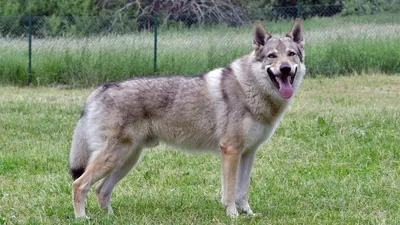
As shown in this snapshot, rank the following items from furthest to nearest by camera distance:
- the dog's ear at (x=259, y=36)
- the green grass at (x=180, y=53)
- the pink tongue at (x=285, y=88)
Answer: the green grass at (x=180, y=53) < the dog's ear at (x=259, y=36) < the pink tongue at (x=285, y=88)

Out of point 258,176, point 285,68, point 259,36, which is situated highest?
point 259,36

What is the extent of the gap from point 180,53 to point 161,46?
0.53 metres

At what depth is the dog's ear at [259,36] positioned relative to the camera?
5.81 metres

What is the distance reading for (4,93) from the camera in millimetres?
14141

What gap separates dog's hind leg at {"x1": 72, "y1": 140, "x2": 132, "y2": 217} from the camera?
5.44 m

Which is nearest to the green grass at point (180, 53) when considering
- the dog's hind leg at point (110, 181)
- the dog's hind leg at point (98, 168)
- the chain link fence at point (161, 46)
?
the chain link fence at point (161, 46)

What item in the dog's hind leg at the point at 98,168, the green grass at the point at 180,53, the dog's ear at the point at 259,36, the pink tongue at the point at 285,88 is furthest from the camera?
the green grass at the point at 180,53

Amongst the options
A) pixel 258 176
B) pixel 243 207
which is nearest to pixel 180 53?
pixel 258 176

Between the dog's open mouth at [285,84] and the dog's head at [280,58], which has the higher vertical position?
the dog's head at [280,58]

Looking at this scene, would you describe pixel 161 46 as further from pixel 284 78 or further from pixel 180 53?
pixel 284 78

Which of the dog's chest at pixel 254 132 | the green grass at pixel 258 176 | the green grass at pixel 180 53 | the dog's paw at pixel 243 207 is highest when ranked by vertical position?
the dog's chest at pixel 254 132

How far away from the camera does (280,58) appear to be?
218 inches

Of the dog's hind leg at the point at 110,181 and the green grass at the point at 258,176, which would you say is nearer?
the green grass at the point at 258,176

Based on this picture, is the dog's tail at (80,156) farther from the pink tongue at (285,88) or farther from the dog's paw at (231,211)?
the pink tongue at (285,88)
